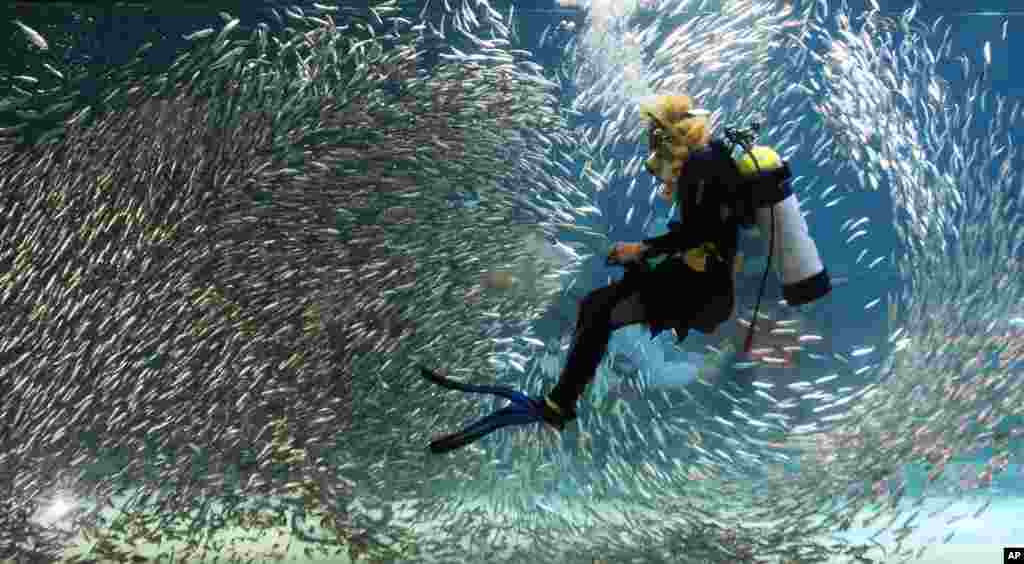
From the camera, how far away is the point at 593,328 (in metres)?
2.89

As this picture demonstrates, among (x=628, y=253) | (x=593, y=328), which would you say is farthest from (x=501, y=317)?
(x=628, y=253)

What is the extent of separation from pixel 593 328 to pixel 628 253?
32cm

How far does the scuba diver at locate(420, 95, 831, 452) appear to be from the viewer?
2.67 metres

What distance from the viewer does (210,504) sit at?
419 centimetres

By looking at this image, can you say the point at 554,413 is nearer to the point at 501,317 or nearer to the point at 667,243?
the point at 667,243

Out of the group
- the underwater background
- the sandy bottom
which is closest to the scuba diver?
the underwater background

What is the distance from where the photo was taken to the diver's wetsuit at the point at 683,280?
266cm

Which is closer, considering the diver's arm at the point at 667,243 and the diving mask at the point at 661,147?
the diver's arm at the point at 667,243

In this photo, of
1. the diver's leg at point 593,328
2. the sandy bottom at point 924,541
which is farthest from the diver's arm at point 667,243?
the sandy bottom at point 924,541

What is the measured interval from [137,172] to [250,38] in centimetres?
93

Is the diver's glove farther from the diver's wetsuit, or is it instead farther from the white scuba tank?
the white scuba tank

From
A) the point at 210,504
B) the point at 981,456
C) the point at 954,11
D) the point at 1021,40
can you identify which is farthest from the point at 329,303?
the point at 1021,40

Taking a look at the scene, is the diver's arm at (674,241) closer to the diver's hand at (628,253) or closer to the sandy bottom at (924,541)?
the diver's hand at (628,253)

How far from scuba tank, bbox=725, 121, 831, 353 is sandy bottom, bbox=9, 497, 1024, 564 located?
71.6 inches
